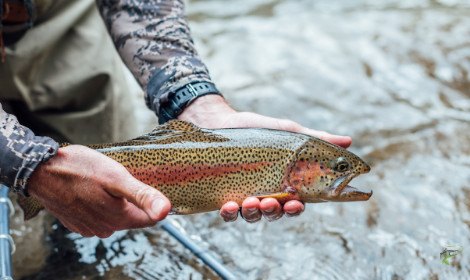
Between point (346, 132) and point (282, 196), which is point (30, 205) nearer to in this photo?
point (282, 196)

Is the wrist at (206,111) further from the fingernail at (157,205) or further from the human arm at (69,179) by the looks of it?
the fingernail at (157,205)

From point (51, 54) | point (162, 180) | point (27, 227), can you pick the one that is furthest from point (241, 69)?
point (162, 180)

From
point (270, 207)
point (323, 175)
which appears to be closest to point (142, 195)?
point (270, 207)

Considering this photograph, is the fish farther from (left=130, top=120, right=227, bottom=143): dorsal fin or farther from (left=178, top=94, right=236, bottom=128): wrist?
(left=178, top=94, right=236, bottom=128): wrist

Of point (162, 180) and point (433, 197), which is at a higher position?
point (162, 180)

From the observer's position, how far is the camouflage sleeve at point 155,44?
10.00ft

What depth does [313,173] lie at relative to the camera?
96.8 inches

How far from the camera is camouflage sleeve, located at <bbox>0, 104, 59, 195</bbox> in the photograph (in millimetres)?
2346

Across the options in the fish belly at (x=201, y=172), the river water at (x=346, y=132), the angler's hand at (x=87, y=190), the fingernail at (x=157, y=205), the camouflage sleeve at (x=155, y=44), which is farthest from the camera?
the river water at (x=346, y=132)

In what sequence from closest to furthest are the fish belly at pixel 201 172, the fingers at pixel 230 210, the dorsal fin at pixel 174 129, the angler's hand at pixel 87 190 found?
the angler's hand at pixel 87 190 < the fingers at pixel 230 210 < the fish belly at pixel 201 172 < the dorsal fin at pixel 174 129

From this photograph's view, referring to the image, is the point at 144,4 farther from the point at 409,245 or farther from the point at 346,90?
the point at 346,90

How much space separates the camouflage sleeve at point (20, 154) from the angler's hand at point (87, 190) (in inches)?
1.0

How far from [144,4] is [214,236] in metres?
1.18

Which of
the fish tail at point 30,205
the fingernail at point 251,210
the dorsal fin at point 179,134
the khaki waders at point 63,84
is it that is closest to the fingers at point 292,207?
the fingernail at point 251,210
